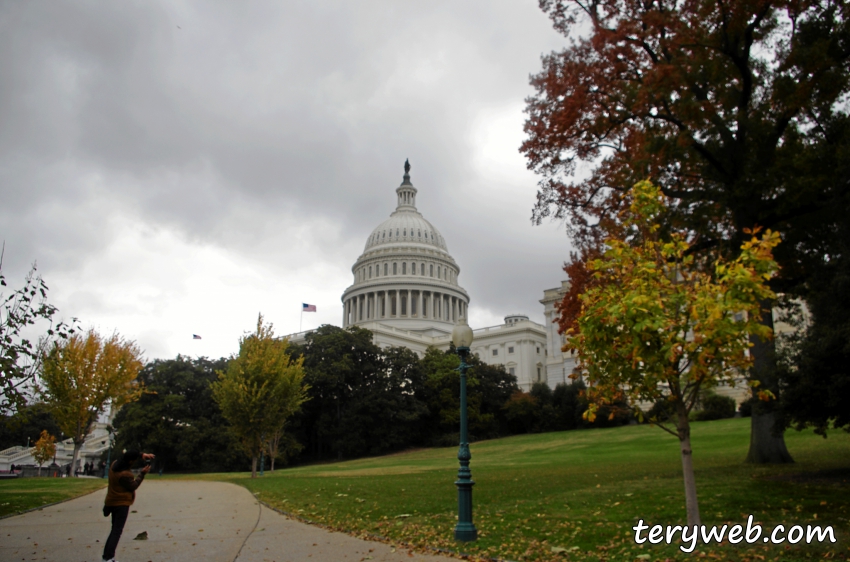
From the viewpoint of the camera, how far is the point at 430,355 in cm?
7619

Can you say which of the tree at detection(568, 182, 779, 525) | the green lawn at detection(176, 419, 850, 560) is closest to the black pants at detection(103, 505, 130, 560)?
the green lawn at detection(176, 419, 850, 560)

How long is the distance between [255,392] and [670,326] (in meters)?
27.7

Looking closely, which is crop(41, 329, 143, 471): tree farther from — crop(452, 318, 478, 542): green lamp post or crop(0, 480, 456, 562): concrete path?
crop(452, 318, 478, 542): green lamp post

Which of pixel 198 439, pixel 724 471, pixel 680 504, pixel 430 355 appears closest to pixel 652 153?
pixel 724 471

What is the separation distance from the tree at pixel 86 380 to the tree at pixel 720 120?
29308 mm

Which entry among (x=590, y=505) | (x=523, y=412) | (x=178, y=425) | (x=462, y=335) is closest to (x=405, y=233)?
(x=523, y=412)

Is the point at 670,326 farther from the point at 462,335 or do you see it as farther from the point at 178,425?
the point at 178,425

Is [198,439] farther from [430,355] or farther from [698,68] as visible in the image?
[698,68]

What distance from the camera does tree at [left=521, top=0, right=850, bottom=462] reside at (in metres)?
19.7

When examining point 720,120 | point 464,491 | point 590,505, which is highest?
point 720,120

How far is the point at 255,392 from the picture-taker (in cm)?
3419

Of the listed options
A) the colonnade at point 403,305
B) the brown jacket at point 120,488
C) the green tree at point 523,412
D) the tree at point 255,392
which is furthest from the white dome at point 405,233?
the brown jacket at point 120,488

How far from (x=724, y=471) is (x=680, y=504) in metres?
6.91

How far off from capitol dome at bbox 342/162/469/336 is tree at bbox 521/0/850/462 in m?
101
